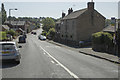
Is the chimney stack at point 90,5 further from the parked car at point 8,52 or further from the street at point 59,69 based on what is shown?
the parked car at point 8,52

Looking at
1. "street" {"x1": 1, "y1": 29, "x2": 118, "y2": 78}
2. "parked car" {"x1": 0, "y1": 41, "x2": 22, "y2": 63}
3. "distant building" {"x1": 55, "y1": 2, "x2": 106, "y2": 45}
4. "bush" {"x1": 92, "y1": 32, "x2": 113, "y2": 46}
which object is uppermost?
"distant building" {"x1": 55, "y1": 2, "x2": 106, "y2": 45}

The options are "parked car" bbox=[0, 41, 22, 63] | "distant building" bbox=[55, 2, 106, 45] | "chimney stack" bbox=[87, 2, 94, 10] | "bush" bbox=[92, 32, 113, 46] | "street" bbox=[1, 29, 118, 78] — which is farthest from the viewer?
"distant building" bbox=[55, 2, 106, 45]

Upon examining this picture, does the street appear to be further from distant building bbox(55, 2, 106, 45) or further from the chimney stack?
the chimney stack

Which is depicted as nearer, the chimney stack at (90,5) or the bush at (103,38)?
the bush at (103,38)

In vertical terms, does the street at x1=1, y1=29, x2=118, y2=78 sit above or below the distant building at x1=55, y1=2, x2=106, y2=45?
below

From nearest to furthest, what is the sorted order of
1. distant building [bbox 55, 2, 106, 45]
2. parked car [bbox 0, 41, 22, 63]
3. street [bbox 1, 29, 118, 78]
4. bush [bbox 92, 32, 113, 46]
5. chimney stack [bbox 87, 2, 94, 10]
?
street [bbox 1, 29, 118, 78] < parked car [bbox 0, 41, 22, 63] < bush [bbox 92, 32, 113, 46] < chimney stack [bbox 87, 2, 94, 10] < distant building [bbox 55, 2, 106, 45]

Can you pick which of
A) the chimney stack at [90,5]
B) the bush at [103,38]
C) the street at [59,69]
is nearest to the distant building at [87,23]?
the chimney stack at [90,5]

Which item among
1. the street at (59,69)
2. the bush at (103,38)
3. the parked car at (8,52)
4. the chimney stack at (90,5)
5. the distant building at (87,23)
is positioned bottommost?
the street at (59,69)

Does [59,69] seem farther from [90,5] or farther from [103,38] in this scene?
[90,5]

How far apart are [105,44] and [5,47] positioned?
13.7 metres

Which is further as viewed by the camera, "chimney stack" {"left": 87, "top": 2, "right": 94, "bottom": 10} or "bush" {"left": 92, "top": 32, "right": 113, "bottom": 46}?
"chimney stack" {"left": 87, "top": 2, "right": 94, "bottom": 10}

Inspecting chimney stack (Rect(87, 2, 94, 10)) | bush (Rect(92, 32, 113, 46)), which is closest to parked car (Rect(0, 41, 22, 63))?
bush (Rect(92, 32, 113, 46))

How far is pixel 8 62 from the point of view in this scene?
12867 mm

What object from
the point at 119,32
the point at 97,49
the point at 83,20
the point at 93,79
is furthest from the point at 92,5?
the point at 93,79
